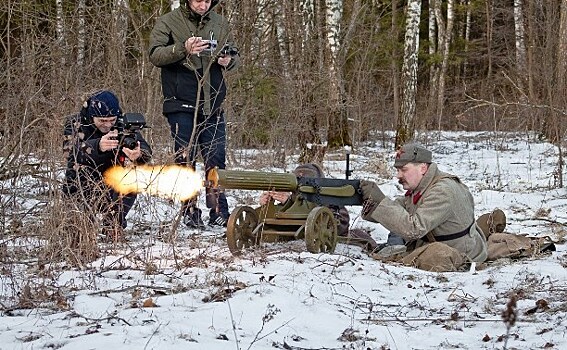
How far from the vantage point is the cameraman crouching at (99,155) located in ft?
19.4

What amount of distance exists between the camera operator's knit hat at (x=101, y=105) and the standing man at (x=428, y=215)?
2.16 metres

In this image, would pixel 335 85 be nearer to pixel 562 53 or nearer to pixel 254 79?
pixel 254 79

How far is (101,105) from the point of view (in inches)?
267

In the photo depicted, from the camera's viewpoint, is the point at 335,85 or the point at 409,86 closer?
the point at 335,85

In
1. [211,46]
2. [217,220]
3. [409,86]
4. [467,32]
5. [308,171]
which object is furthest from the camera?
[467,32]

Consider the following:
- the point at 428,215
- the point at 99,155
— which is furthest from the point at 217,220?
the point at 428,215

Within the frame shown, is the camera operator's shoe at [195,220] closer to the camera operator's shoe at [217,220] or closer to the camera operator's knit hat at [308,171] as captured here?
the camera operator's shoe at [217,220]

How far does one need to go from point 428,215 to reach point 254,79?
7134 mm

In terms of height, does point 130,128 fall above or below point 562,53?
below

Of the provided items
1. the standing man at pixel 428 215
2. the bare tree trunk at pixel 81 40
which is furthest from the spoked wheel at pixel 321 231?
the bare tree trunk at pixel 81 40

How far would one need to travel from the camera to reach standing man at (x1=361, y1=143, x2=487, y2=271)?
6387 millimetres

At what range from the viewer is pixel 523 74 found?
792 inches

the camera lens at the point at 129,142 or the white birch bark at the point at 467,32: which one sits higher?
the white birch bark at the point at 467,32

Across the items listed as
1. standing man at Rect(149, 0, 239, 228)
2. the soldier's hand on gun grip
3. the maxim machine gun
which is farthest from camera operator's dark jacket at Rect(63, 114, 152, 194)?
the soldier's hand on gun grip
